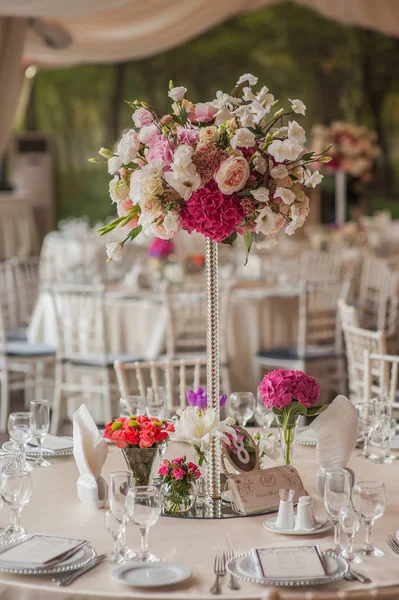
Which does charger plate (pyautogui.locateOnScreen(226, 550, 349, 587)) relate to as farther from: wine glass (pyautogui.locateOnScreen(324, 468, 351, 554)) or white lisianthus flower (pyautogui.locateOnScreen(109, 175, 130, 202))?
white lisianthus flower (pyautogui.locateOnScreen(109, 175, 130, 202))

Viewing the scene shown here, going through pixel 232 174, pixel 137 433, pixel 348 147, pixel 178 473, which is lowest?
pixel 178 473

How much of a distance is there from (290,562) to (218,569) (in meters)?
0.16

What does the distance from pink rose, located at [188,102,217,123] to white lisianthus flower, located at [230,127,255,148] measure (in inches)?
5.0

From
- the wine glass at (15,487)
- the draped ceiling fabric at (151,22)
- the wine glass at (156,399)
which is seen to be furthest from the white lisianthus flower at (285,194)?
the draped ceiling fabric at (151,22)

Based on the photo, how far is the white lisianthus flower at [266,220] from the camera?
8.49ft

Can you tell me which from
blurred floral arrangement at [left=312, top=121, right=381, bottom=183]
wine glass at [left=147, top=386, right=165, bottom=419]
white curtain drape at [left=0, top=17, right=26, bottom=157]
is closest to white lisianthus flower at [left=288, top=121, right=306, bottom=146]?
wine glass at [left=147, top=386, right=165, bottom=419]

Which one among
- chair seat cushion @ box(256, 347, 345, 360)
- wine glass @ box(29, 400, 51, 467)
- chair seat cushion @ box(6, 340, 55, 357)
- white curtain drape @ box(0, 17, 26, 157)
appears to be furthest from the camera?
white curtain drape @ box(0, 17, 26, 157)

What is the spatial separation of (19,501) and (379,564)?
0.85m

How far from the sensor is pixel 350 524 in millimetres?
2305

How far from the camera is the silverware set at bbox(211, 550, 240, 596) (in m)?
2.14

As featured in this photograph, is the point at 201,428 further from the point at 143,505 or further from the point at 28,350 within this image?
the point at 28,350

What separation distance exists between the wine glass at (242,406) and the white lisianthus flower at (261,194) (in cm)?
96

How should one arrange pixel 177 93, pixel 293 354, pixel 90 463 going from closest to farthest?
pixel 177 93
pixel 90 463
pixel 293 354

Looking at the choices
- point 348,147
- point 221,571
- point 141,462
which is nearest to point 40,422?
point 141,462
